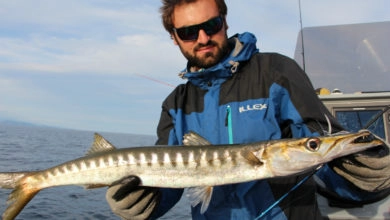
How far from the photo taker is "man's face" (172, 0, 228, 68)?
14.7 ft

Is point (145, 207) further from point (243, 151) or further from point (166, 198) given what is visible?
point (243, 151)

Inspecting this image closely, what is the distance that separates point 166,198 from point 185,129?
934 millimetres

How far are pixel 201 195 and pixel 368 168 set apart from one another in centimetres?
164

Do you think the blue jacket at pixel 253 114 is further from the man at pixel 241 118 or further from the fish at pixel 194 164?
the fish at pixel 194 164

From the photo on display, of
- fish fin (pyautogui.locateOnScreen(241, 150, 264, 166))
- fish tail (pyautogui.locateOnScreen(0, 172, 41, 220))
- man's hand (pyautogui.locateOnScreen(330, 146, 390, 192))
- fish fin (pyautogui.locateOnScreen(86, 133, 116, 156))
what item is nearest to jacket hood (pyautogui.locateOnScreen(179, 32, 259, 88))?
fish fin (pyautogui.locateOnScreen(241, 150, 264, 166))

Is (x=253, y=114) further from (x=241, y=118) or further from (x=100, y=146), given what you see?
(x=100, y=146)

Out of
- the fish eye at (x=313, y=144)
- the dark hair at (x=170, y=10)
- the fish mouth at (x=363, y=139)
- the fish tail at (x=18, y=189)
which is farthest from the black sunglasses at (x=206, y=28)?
the fish tail at (x=18, y=189)

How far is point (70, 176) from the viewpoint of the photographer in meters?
4.26

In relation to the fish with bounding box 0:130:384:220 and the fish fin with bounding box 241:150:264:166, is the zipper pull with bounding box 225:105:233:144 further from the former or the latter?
the fish fin with bounding box 241:150:264:166

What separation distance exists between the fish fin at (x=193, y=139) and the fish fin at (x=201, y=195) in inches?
18.7

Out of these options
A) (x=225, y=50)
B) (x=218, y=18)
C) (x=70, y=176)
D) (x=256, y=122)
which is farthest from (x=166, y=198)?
(x=218, y=18)

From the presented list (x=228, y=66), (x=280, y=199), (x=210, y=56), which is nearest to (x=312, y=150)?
(x=280, y=199)

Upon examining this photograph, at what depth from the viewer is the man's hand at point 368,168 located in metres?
3.35

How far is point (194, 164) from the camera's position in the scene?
3.81 meters
